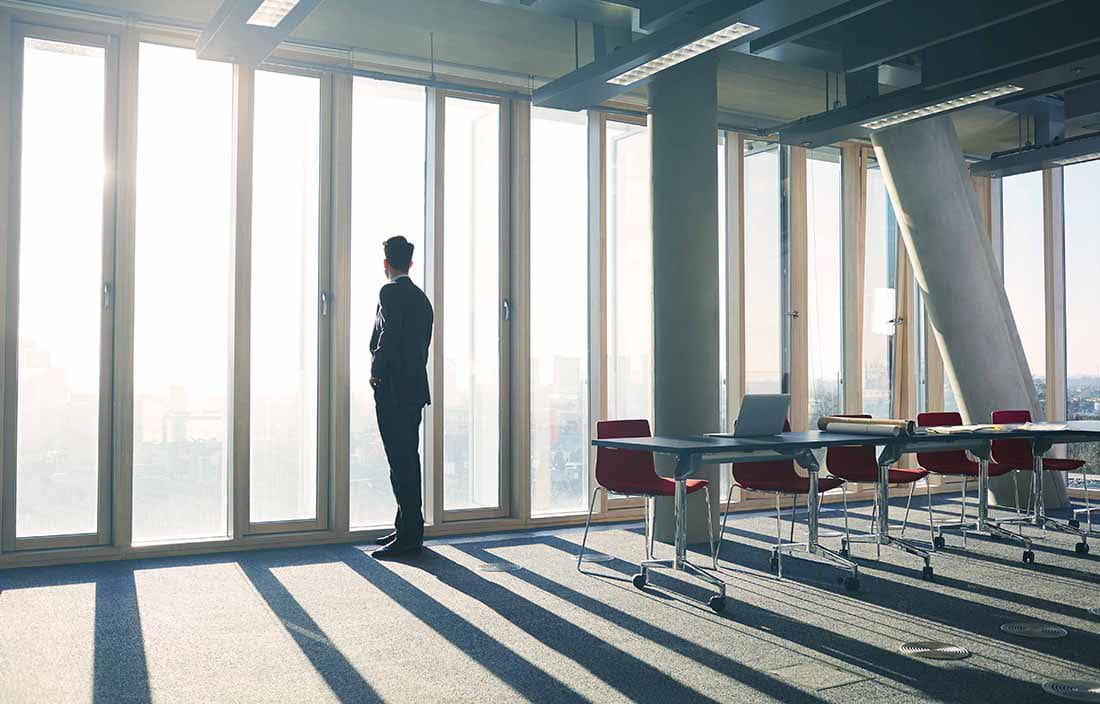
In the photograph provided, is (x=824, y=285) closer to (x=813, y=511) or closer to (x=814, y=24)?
(x=814, y=24)

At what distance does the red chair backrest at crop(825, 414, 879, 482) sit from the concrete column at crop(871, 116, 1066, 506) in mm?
2170

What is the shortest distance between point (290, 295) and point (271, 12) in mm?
2369

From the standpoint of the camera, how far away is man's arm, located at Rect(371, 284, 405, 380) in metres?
6.45

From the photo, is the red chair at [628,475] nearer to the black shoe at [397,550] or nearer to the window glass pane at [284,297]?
the black shoe at [397,550]

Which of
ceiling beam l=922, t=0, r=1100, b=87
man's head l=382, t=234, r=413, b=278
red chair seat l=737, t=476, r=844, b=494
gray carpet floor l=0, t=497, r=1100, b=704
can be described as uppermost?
ceiling beam l=922, t=0, r=1100, b=87

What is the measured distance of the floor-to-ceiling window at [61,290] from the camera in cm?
638

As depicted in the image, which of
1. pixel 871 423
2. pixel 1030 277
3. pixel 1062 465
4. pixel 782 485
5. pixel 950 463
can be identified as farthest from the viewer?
pixel 1030 277

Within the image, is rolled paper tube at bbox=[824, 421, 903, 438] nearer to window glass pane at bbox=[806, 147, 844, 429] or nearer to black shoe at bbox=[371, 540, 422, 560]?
black shoe at bbox=[371, 540, 422, 560]

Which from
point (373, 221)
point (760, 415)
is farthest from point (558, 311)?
point (760, 415)

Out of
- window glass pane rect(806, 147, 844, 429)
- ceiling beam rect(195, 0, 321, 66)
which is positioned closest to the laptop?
ceiling beam rect(195, 0, 321, 66)

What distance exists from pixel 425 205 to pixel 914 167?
4190mm

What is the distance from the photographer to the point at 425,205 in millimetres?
7699

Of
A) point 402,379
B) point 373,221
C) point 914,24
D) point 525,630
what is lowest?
point 525,630

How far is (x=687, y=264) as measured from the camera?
7.00 meters
